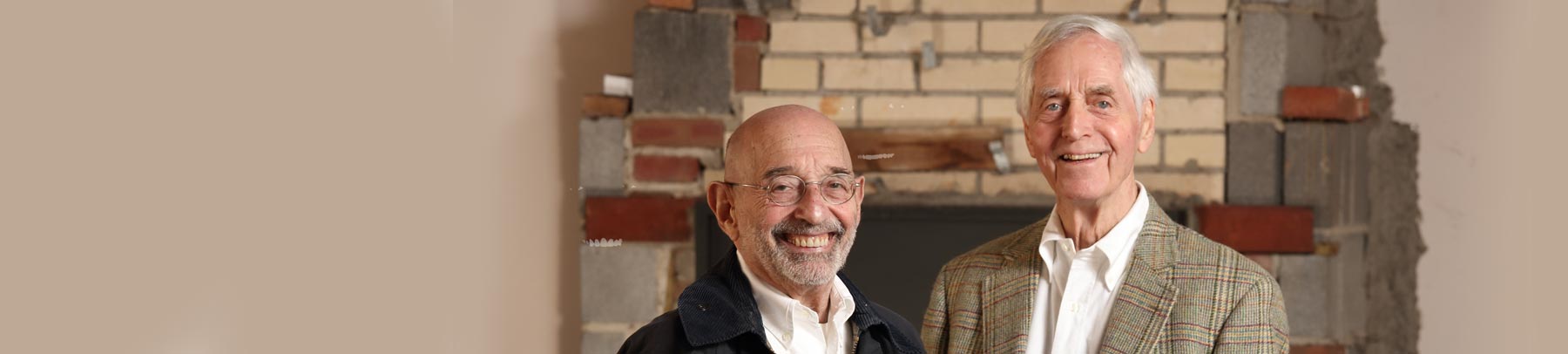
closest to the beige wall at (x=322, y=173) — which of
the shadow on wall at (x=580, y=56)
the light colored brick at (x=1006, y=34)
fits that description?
the shadow on wall at (x=580, y=56)

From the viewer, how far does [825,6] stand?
10.5ft

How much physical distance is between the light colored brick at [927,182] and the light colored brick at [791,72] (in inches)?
11.1

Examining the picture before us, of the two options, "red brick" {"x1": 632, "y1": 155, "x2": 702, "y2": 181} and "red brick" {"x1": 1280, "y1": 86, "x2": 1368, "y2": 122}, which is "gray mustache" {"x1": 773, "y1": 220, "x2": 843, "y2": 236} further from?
"red brick" {"x1": 1280, "y1": 86, "x2": 1368, "y2": 122}

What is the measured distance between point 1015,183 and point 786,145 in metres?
1.80

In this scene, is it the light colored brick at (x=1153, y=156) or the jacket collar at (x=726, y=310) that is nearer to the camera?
the jacket collar at (x=726, y=310)

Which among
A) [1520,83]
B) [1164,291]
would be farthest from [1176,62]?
[1164,291]

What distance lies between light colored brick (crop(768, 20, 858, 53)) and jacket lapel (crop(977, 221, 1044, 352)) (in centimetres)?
147

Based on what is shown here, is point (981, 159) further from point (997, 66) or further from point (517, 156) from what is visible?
point (517, 156)

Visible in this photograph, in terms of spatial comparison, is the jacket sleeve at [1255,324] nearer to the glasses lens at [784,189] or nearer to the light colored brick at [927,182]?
the glasses lens at [784,189]

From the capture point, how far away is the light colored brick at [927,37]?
10.5ft

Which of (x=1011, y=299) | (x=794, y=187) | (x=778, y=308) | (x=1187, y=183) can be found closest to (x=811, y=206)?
(x=794, y=187)

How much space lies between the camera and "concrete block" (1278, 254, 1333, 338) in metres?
3.18

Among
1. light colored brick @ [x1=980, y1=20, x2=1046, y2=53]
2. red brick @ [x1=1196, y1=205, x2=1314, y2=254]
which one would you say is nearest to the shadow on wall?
light colored brick @ [x1=980, y1=20, x2=1046, y2=53]

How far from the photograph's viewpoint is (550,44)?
342 cm
